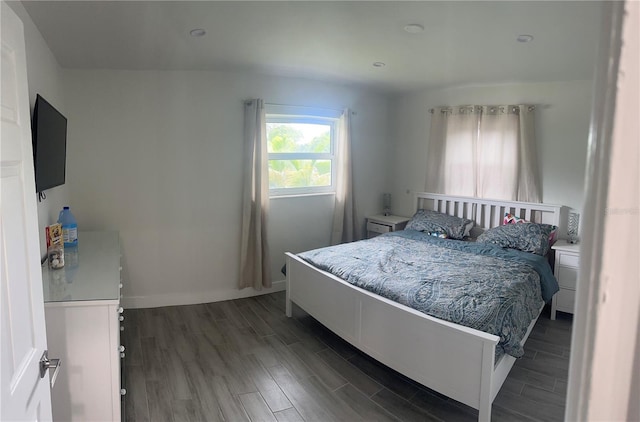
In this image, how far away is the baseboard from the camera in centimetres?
367

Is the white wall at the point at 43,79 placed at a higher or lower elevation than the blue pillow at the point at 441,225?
higher

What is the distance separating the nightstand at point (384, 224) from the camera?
480 centimetres

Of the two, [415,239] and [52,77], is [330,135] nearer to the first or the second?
[415,239]

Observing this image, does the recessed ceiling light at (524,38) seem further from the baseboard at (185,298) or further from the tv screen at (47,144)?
the baseboard at (185,298)

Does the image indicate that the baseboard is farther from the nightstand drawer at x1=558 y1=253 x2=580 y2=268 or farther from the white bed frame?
the nightstand drawer at x1=558 y1=253 x2=580 y2=268

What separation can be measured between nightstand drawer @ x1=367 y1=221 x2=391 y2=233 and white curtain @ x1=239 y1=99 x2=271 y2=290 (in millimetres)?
1602

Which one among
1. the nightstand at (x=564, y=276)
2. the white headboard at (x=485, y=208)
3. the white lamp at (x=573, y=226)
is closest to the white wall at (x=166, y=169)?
the white headboard at (x=485, y=208)

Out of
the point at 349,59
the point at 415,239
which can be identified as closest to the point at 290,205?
the point at 415,239

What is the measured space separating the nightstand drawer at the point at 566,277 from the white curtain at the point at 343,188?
2.25 metres

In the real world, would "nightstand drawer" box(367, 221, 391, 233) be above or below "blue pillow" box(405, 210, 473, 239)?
below

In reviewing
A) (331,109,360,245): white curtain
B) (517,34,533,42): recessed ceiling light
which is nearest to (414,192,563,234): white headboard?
(331,109,360,245): white curtain

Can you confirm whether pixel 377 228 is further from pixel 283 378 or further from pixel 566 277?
pixel 283 378

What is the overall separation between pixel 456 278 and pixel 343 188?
7.04ft

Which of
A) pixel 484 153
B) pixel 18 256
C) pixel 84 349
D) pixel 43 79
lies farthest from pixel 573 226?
pixel 43 79
